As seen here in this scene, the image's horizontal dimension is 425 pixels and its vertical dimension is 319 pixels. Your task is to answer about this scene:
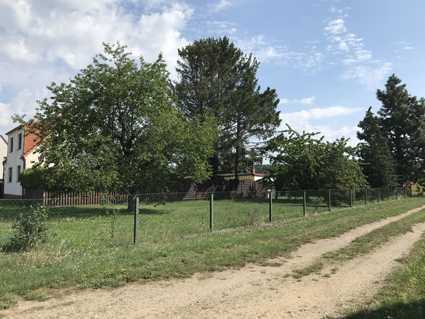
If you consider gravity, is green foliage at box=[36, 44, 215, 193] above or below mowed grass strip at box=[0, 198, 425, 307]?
above

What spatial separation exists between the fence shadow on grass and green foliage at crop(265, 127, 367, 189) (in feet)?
78.1

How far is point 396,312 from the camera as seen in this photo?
229 inches

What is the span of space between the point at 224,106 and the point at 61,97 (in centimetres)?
2268

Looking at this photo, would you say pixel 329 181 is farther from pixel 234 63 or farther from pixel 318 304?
pixel 318 304

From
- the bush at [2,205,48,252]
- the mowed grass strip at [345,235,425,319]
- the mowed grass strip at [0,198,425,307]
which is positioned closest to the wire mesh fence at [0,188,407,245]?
the mowed grass strip at [0,198,425,307]

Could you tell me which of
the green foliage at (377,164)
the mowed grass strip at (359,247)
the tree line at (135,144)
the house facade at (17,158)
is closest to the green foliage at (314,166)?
the tree line at (135,144)

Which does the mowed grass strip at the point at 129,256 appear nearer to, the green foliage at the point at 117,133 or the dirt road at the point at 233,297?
the dirt road at the point at 233,297

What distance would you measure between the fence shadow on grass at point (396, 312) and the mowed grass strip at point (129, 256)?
10.9ft

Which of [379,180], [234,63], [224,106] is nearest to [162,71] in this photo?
[224,106]

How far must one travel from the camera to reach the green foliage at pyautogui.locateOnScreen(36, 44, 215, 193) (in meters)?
22.3

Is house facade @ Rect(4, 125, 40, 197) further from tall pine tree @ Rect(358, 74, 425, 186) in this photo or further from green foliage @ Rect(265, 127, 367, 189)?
tall pine tree @ Rect(358, 74, 425, 186)

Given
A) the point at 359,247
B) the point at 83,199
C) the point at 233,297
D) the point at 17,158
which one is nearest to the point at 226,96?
the point at 17,158

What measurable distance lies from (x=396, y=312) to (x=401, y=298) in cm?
82

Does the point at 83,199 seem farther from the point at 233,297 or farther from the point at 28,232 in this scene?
the point at 233,297
